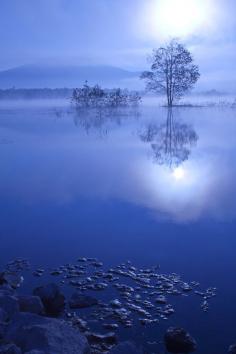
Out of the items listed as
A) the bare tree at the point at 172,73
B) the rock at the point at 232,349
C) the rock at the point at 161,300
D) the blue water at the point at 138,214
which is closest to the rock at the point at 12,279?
the blue water at the point at 138,214

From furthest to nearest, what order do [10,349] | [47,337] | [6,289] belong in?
[6,289] < [47,337] < [10,349]

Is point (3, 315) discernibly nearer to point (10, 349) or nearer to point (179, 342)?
point (10, 349)

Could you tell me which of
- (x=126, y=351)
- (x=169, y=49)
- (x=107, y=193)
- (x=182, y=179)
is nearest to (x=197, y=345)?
(x=126, y=351)

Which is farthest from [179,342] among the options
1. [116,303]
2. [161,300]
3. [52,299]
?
[52,299]

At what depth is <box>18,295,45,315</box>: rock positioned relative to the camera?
532cm

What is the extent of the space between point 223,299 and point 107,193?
561cm

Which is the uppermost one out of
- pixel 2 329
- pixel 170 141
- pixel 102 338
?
pixel 170 141

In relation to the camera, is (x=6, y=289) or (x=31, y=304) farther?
(x=6, y=289)

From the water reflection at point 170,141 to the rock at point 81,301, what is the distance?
7355mm

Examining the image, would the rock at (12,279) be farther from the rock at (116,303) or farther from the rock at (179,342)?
the rock at (179,342)

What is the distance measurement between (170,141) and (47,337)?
16.7 metres

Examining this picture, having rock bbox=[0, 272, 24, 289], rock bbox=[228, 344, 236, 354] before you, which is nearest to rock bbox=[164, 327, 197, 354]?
rock bbox=[228, 344, 236, 354]

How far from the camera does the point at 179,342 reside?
4.74m

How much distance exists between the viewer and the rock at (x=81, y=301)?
567 centimetres
